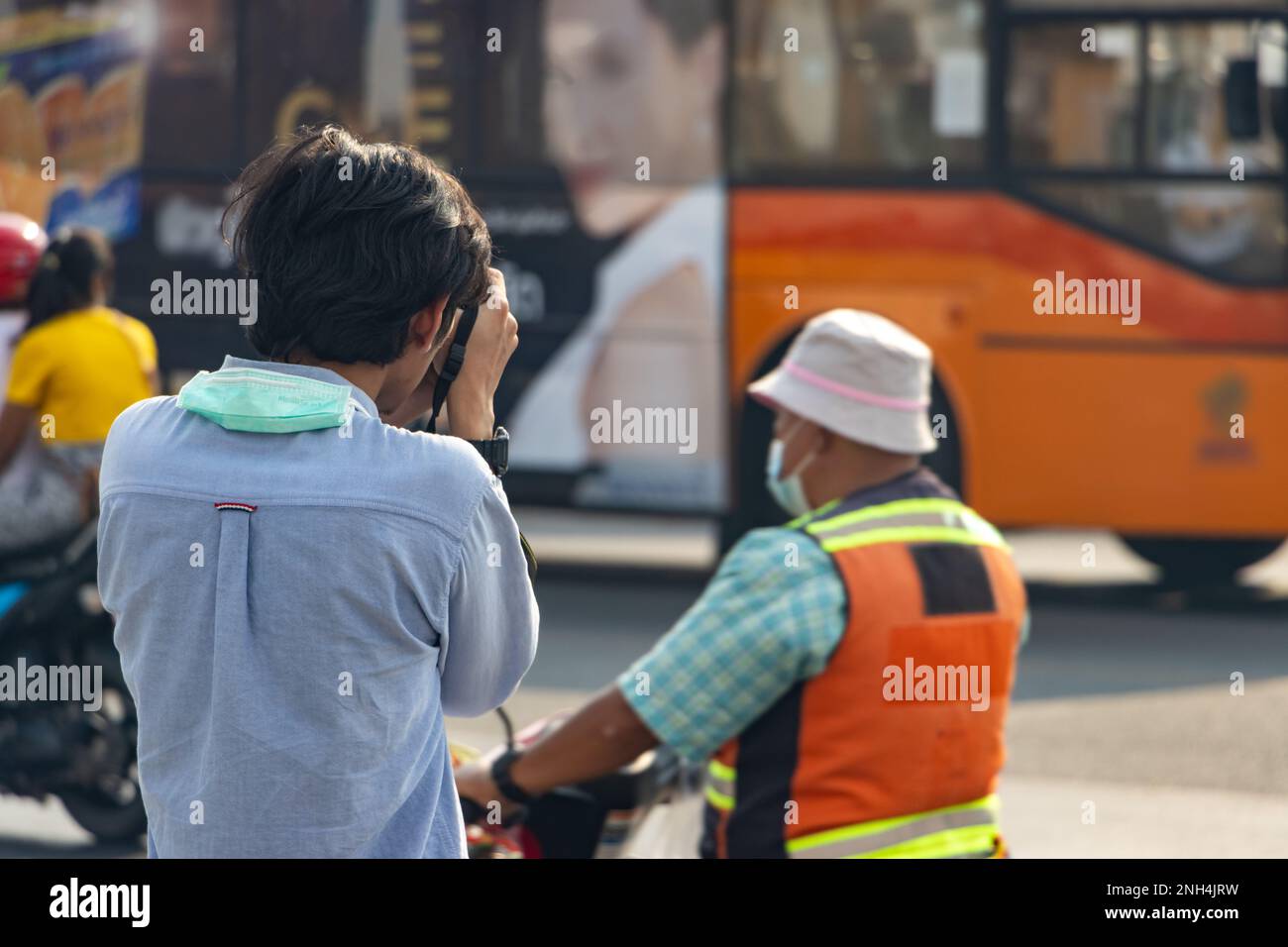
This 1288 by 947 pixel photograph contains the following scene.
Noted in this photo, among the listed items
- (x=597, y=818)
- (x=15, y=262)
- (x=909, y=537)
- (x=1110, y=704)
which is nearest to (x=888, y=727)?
(x=909, y=537)

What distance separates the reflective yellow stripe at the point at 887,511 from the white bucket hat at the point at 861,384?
0.37 ft

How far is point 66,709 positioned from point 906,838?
128 inches

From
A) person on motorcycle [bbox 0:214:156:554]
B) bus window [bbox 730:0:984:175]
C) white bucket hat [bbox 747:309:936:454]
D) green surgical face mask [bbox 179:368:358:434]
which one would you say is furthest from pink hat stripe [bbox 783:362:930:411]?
bus window [bbox 730:0:984:175]

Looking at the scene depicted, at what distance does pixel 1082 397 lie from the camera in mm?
9047

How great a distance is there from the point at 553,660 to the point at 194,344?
299 cm

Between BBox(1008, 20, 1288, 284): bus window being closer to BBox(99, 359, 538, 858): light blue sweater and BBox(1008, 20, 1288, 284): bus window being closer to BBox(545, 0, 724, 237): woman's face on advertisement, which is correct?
BBox(545, 0, 724, 237): woman's face on advertisement

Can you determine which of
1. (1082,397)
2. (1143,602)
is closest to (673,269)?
(1082,397)

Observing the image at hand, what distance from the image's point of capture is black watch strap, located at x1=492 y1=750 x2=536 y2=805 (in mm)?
3006

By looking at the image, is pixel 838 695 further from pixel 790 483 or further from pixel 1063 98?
pixel 1063 98

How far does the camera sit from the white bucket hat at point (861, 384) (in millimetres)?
3086

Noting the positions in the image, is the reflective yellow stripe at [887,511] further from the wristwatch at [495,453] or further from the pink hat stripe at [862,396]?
the wristwatch at [495,453]

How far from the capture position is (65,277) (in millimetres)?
5703
